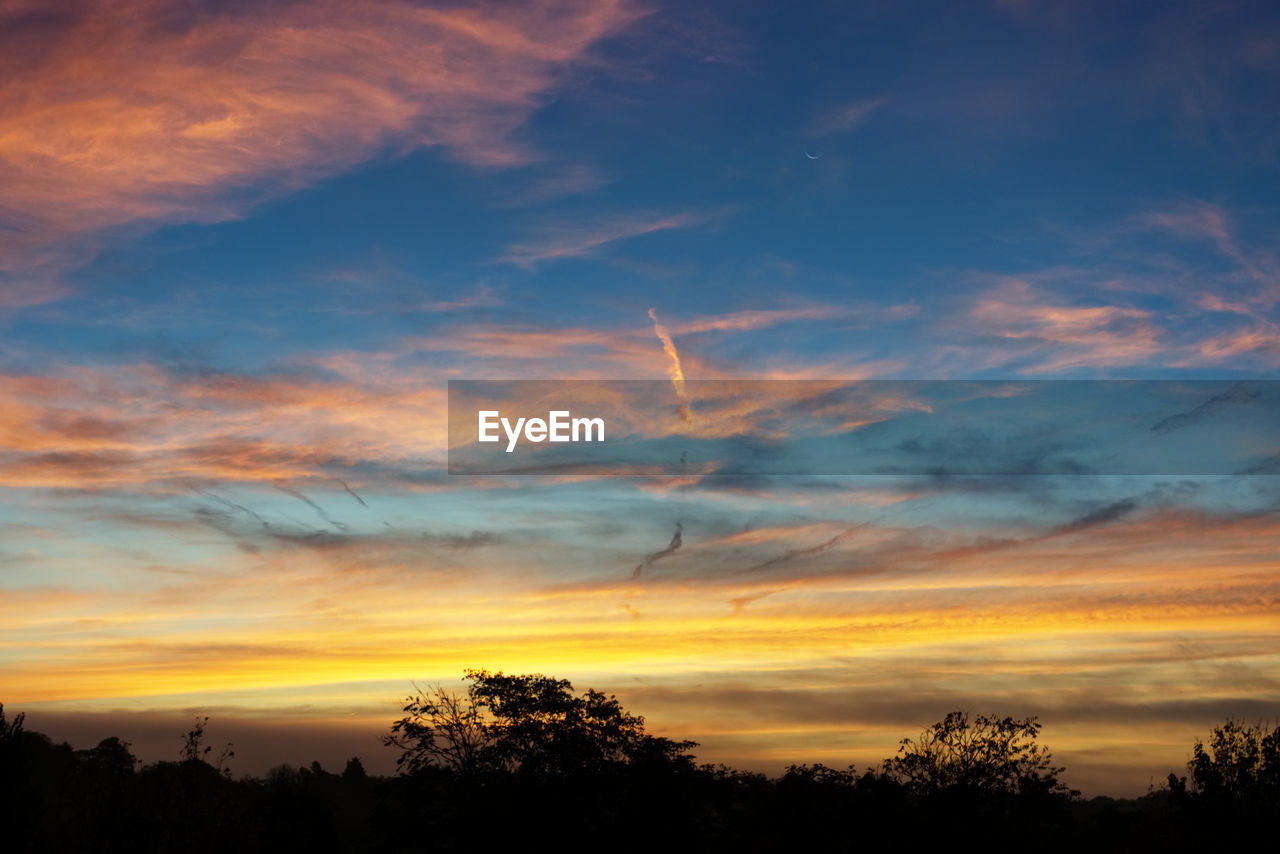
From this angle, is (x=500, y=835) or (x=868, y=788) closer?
(x=500, y=835)

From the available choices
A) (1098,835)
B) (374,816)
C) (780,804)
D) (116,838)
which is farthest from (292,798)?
(1098,835)

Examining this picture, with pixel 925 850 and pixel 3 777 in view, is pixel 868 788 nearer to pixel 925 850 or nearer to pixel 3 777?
pixel 925 850

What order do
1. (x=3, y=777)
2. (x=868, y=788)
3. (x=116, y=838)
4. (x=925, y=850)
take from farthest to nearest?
(x=868, y=788) → (x=925, y=850) → (x=3, y=777) → (x=116, y=838)

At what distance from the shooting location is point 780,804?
319ft

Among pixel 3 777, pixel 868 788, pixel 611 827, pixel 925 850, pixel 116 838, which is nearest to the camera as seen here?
pixel 116 838

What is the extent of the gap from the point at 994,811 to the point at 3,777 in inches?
2279

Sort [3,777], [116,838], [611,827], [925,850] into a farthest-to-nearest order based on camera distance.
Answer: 1. [611,827]
2. [925,850]
3. [3,777]
4. [116,838]

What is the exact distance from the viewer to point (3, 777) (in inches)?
1988

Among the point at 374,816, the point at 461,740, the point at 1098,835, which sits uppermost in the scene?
the point at 461,740

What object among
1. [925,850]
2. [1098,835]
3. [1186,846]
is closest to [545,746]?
[925,850]

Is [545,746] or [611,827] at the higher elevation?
[545,746]

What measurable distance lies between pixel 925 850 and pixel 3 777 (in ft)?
177

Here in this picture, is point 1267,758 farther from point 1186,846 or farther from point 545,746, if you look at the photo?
point 545,746

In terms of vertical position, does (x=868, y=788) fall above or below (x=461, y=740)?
below
